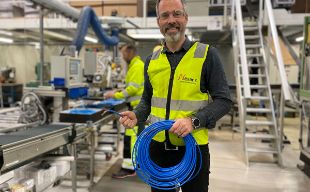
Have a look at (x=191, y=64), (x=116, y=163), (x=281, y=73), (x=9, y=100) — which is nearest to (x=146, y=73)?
(x=191, y=64)

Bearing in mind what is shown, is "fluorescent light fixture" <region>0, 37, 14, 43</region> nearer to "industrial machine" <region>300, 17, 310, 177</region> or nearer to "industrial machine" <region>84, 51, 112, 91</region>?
"industrial machine" <region>84, 51, 112, 91</region>

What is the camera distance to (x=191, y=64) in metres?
1.45

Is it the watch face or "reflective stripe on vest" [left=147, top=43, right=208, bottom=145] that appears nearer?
the watch face

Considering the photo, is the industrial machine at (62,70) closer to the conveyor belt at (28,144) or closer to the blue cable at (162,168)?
the conveyor belt at (28,144)

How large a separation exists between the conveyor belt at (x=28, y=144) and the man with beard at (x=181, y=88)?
86 centimetres

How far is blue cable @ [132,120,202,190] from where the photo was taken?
55.7 inches

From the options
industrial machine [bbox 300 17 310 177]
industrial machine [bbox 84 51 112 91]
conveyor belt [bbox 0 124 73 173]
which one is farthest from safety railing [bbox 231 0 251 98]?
conveyor belt [bbox 0 124 73 173]

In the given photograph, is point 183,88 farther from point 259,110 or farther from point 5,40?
point 5,40

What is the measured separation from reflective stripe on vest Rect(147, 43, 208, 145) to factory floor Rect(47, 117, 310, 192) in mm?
2125

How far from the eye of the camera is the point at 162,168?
1517 millimetres

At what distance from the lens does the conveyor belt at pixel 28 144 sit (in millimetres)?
1833

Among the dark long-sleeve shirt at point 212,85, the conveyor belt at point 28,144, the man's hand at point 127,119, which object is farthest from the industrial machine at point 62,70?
the dark long-sleeve shirt at point 212,85

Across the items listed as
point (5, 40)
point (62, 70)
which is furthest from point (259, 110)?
point (5, 40)

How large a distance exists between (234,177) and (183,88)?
2.89 meters
